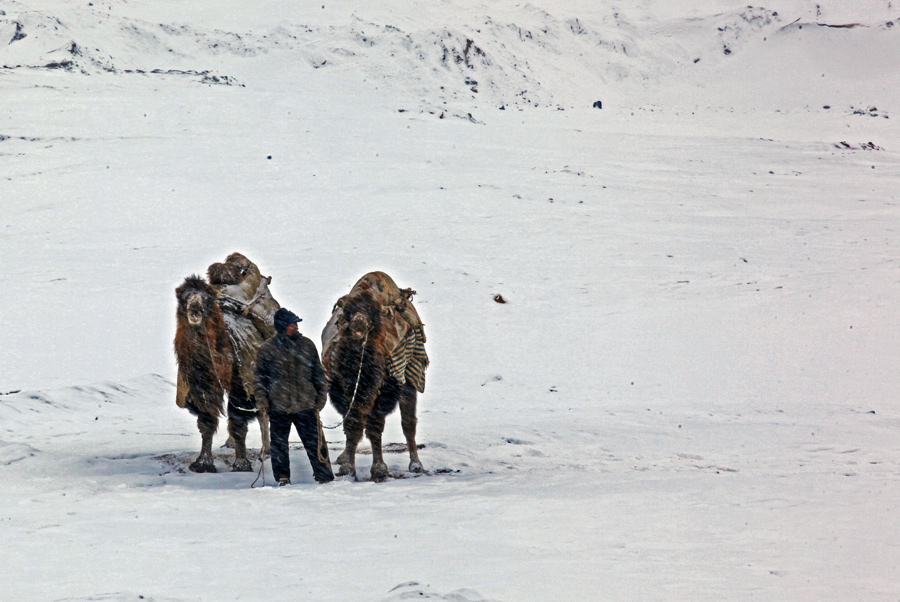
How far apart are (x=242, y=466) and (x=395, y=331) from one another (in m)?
1.85

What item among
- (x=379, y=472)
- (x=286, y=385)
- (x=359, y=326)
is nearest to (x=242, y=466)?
(x=286, y=385)

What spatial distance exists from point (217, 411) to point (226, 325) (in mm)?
749

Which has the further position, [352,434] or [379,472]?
[352,434]

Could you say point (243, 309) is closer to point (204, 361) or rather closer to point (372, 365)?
point (204, 361)

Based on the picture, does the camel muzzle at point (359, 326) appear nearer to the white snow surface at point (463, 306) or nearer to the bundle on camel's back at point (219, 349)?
the bundle on camel's back at point (219, 349)

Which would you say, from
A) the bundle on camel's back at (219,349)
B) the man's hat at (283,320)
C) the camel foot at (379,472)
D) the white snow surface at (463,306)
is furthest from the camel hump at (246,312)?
the camel foot at (379,472)

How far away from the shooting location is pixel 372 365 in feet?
24.2

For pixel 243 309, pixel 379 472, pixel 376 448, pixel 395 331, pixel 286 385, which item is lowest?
pixel 379 472

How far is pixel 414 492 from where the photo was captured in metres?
6.75

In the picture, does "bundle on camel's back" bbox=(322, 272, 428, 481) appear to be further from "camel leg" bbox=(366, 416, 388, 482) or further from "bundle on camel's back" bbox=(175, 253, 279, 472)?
"bundle on camel's back" bbox=(175, 253, 279, 472)

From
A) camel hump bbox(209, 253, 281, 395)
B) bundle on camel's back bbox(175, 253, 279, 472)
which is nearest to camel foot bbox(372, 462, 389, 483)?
bundle on camel's back bbox(175, 253, 279, 472)

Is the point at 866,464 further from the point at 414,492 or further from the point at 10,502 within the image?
the point at 10,502

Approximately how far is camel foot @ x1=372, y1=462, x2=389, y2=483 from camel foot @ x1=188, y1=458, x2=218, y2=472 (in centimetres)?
139

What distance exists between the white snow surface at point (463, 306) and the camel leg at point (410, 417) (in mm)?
446
